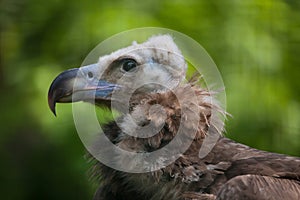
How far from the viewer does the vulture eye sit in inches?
177

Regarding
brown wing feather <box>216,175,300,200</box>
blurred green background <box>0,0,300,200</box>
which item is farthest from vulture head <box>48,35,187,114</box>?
blurred green background <box>0,0,300,200</box>

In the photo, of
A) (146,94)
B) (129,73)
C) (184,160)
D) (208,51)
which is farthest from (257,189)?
(208,51)

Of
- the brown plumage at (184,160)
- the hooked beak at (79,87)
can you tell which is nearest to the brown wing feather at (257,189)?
the brown plumage at (184,160)

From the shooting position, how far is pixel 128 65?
4500 mm

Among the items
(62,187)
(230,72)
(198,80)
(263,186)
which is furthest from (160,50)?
(62,187)

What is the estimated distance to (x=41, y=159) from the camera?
23.3 feet

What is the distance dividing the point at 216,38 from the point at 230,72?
0.80 feet

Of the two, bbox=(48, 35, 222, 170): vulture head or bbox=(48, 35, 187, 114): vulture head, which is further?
bbox=(48, 35, 187, 114): vulture head

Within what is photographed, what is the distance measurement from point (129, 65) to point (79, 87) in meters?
0.27

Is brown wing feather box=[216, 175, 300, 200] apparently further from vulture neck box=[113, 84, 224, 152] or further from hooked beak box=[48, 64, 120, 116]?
hooked beak box=[48, 64, 120, 116]

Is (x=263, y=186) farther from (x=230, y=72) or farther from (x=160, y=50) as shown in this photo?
(x=230, y=72)

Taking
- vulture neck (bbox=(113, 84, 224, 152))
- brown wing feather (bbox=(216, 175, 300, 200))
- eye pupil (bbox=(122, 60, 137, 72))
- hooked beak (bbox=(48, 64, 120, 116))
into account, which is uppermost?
eye pupil (bbox=(122, 60, 137, 72))

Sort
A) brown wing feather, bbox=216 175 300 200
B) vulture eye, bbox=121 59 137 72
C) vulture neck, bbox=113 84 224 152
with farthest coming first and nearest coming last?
vulture eye, bbox=121 59 137 72, vulture neck, bbox=113 84 224 152, brown wing feather, bbox=216 175 300 200

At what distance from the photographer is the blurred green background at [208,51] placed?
→ 19.9ft
